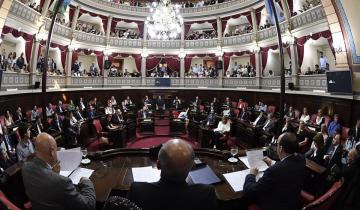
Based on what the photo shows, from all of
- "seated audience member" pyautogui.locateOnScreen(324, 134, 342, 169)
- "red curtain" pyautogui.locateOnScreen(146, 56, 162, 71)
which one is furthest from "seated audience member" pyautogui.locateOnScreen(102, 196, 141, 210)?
"red curtain" pyautogui.locateOnScreen(146, 56, 162, 71)

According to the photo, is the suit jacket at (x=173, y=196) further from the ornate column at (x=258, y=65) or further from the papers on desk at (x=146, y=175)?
the ornate column at (x=258, y=65)

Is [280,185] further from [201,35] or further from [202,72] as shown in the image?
[201,35]

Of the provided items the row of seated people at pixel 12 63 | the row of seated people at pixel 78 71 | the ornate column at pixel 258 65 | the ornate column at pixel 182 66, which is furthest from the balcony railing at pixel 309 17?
the row of seated people at pixel 12 63

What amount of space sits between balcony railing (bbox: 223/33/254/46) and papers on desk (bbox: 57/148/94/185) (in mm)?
14549

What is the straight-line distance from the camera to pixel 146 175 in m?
2.84

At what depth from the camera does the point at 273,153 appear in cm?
330

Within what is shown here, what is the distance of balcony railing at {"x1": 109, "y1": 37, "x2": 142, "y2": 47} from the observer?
17.3 m


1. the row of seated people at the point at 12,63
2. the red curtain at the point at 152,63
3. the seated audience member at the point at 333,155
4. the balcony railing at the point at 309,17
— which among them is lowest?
the seated audience member at the point at 333,155

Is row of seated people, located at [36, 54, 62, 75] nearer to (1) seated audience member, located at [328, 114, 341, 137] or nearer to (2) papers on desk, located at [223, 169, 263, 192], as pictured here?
(2) papers on desk, located at [223, 169, 263, 192]

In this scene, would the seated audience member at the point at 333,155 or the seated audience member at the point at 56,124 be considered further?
the seated audience member at the point at 56,124

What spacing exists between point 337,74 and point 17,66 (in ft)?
43.9

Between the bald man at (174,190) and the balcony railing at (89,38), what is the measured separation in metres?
15.8

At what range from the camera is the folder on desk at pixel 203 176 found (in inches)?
105

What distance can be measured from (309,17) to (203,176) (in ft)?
34.8
